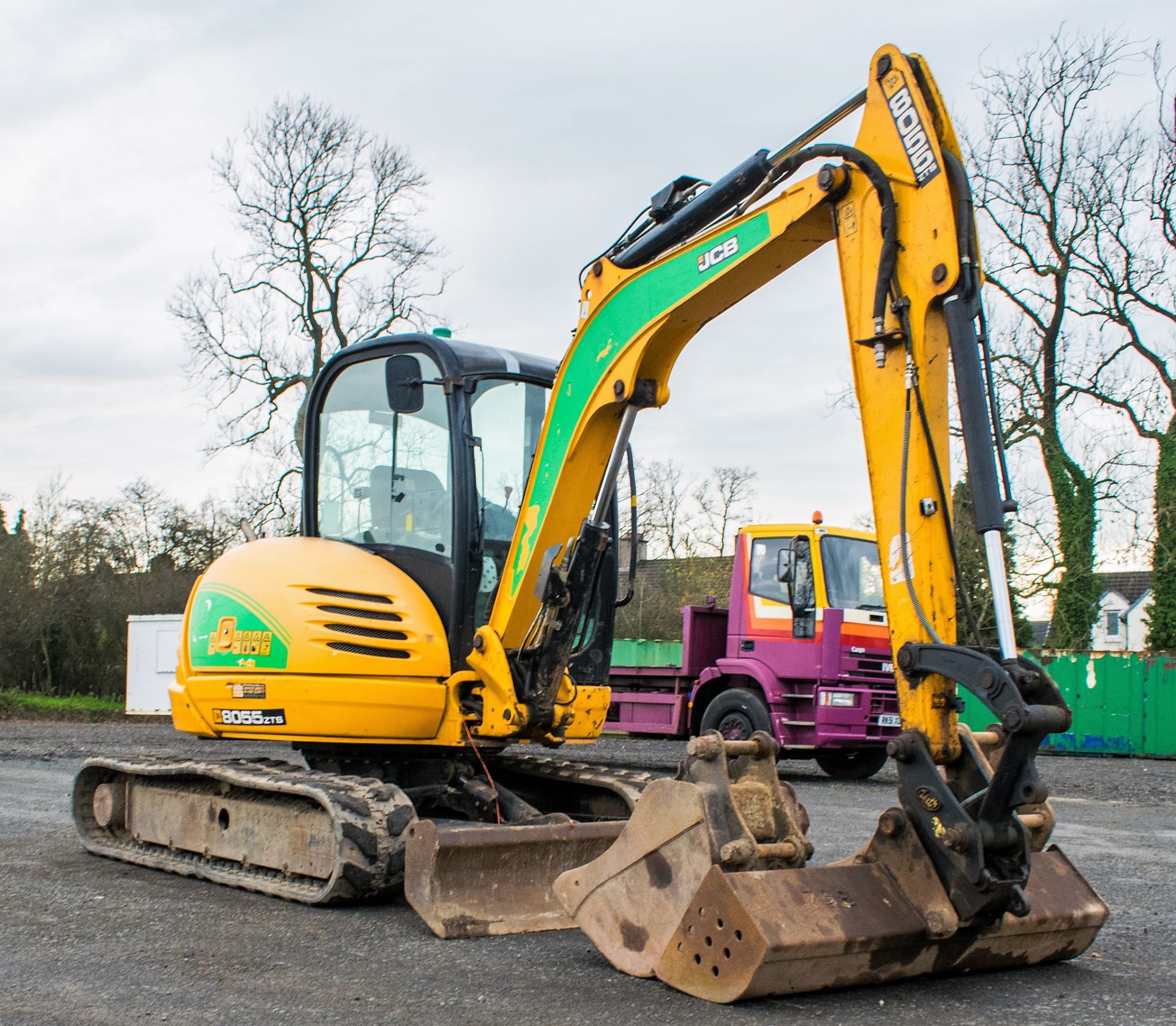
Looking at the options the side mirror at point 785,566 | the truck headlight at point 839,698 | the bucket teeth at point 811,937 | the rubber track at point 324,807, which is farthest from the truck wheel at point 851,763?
the bucket teeth at point 811,937

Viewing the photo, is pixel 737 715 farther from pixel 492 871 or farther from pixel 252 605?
pixel 492 871

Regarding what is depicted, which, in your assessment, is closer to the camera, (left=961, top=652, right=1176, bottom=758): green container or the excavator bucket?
the excavator bucket

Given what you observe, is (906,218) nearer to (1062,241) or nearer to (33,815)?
(33,815)

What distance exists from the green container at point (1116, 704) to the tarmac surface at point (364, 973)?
13610mm

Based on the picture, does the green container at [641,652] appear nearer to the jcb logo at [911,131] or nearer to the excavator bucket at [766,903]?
the excavator bucket at [766,903]

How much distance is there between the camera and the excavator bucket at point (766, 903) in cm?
414

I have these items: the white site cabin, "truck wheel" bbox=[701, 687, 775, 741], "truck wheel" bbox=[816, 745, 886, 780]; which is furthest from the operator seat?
the white site cabin

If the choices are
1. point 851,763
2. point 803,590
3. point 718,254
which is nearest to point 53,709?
point 851,763

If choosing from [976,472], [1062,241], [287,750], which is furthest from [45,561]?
[976,472]

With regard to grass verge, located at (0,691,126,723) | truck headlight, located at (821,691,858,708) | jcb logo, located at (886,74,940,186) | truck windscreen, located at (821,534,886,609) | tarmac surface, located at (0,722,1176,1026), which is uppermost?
jcb logo, located at (886,74,940,186)

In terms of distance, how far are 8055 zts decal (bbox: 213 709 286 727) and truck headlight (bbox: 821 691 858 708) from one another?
769cm

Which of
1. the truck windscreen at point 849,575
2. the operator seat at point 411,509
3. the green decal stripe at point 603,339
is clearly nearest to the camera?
the green decal stripe at point 603,339

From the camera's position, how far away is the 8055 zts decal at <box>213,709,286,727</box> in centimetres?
645

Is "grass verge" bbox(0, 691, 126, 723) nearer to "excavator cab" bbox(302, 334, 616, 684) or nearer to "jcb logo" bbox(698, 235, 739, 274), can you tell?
"excavator cab" bbox(302, 334, 616, 684)
